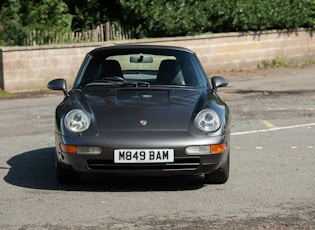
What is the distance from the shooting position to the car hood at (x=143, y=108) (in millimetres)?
8695

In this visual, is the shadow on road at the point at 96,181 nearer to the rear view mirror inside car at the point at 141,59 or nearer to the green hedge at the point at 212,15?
the rear view mirror inside car at the point at 141,59

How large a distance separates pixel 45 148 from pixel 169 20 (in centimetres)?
1239

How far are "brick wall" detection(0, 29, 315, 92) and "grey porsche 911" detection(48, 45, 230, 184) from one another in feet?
33.4

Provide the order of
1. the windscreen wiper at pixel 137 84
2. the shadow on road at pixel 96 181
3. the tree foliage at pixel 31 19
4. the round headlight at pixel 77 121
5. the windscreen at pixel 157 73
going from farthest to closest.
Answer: the tree foliage at pixel 31 19, the windscreen at pixel 157 73, the windscreen wiper at pixel 137 84, the shadow on road at pixel 96 181, the round headlight at pixel 77 121

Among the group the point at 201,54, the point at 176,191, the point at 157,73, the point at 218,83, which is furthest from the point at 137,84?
the point at 201,54

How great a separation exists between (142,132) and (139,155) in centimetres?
26

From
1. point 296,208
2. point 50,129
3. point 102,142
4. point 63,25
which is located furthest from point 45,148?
point 63,25

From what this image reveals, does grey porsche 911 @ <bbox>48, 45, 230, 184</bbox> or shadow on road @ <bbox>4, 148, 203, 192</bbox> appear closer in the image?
grey porsche 911 @ <bbox>48, 45, 230, 184</bbox>

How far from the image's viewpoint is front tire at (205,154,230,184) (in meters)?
8.94

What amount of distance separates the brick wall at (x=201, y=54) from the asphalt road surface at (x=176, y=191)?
591 cm

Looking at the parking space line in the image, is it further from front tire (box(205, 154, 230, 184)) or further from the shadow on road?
front tire (box(205, 154, 230, 184))

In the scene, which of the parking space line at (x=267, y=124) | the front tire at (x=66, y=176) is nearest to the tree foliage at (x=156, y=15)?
the parking space line at (x=267, y=124)

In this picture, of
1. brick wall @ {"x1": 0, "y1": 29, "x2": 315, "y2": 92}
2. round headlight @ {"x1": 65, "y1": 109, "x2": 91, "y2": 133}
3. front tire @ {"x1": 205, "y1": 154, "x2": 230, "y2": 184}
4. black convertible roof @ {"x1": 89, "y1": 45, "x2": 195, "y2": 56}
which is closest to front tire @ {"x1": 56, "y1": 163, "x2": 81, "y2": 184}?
round headlight @ {"x1": 65, "y1": 109, "x2": 91, "y2": 133}

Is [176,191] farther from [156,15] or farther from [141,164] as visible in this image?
[156,15]
